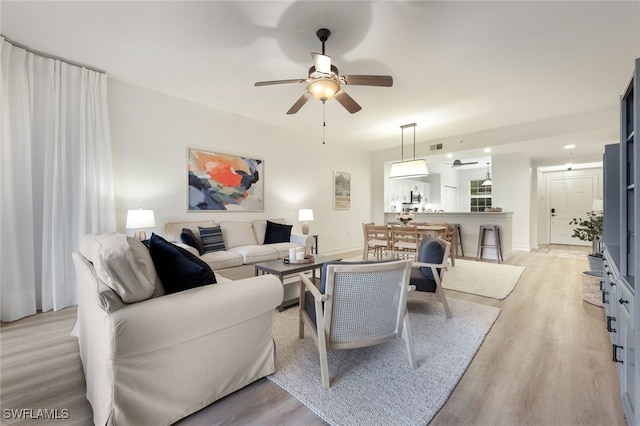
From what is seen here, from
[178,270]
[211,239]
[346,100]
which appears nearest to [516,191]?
[346,100]

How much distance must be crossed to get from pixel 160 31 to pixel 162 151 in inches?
69.5

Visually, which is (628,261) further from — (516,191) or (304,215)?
(516,191)

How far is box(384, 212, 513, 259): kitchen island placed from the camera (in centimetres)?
562

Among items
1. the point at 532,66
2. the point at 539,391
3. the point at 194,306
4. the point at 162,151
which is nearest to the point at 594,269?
the point at 532,66

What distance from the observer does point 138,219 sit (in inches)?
128

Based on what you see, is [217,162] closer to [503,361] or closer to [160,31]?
[160,31]

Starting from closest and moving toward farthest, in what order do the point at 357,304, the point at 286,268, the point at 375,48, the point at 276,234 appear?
the point at 357,304 < the point at 375,48 < the point at 286,268 < the point at 276,234

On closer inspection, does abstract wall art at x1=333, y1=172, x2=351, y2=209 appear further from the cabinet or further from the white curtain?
the cabinet

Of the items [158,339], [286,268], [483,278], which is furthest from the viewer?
[483,278]

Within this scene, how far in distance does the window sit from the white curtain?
10286 millimetres

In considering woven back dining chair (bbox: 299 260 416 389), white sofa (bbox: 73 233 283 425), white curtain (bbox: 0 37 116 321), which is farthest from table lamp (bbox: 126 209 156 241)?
woven back dining chair (bbox: 299 260 416 389)

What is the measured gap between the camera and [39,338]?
2283 mm

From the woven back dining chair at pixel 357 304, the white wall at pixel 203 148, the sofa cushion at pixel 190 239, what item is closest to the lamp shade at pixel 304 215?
the white wall at pixel 203 148

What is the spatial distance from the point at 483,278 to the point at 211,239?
4.03 meters
